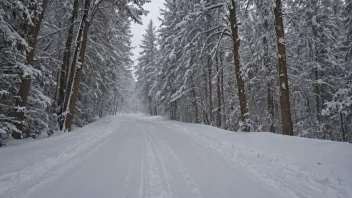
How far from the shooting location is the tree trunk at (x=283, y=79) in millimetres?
8523

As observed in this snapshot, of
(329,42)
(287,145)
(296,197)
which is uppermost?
(329,42)

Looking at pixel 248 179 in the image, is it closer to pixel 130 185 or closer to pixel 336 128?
pixel 130 185

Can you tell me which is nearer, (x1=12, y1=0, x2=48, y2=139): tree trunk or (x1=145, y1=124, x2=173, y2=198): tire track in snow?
(x1=145, y1=124, x2=173, y2=198): tire track in snow

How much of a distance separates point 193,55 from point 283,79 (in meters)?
9.26

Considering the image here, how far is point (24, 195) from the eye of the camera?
349 cm

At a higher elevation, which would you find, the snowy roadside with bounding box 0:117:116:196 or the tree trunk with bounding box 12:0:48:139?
the tree trunk with bounding box 12:0:48:139

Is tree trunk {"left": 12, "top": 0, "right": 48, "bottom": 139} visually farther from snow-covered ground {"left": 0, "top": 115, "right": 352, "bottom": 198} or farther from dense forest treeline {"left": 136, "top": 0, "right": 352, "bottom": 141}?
dense forest treeline {"left": 136, "top": 0, "right": 352, "bottom": 141}

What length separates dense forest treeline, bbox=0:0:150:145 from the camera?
7.75 metres

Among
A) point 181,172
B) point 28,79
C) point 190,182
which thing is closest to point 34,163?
point 181,172

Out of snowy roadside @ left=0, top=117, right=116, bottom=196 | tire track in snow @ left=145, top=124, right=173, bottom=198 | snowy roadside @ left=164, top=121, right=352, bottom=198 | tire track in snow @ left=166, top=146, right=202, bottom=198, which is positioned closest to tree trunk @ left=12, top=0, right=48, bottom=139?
snowy roadside @ left=0, top=117, right=116, bottom=196

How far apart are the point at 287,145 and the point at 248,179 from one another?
324 centimetres

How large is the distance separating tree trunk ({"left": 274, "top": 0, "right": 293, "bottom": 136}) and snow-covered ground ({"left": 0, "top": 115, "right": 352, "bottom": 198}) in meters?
1.52

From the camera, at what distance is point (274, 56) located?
13484mm

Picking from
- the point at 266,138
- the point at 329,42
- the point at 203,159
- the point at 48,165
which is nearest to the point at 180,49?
the point at 329,42
